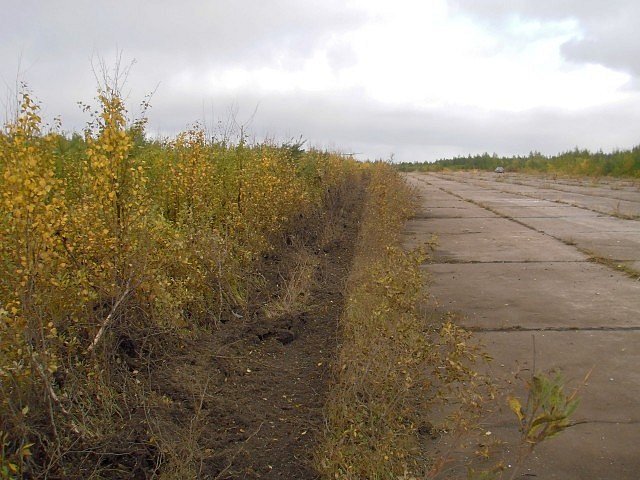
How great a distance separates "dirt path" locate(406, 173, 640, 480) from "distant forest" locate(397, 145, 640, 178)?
1759 cm

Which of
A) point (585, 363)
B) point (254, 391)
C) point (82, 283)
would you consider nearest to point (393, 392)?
point (254, 391)

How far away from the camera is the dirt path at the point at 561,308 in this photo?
121 inches

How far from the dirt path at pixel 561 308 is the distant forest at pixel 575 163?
1759 cm

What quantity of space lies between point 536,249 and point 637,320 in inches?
124

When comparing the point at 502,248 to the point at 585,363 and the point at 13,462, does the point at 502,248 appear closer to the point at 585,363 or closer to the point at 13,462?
the point at 585,363

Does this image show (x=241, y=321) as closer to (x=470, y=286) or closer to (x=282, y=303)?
(x=282, y=303)

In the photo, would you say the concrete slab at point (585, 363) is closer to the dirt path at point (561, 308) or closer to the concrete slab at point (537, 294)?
the dirt path at point (561, 308)

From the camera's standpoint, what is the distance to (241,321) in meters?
4.80

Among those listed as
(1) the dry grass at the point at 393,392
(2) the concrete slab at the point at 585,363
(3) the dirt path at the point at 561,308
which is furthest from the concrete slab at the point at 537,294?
(1) the dry grass at the point at 393,392

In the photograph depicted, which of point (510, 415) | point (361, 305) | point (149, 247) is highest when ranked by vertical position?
point (149, 247)

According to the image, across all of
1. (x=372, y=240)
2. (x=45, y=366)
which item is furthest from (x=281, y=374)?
(x=372, y=240)

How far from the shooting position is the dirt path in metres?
3.06

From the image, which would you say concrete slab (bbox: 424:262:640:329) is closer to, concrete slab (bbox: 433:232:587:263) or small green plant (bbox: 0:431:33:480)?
concrete slab (bbox: 433:232:587:263)

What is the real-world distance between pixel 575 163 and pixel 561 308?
98.7ft
